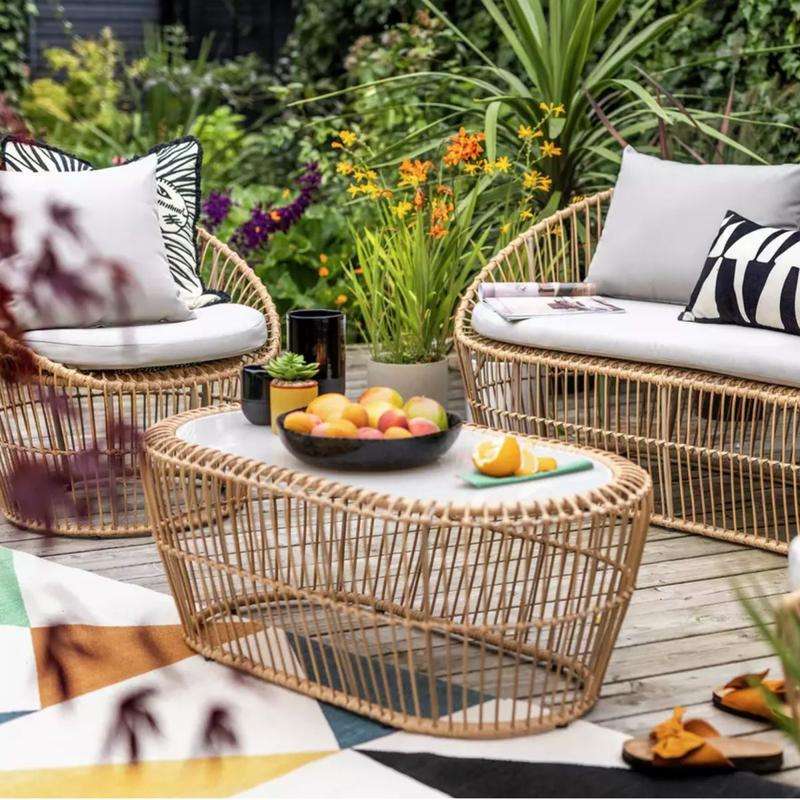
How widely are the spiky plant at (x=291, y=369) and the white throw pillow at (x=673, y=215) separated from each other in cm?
140

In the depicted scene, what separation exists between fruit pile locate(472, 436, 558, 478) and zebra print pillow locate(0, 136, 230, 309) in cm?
152

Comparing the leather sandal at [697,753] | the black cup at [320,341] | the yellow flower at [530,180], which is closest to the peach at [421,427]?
the black cup at [320,341]

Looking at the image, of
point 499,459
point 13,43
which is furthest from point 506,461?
point 13,43

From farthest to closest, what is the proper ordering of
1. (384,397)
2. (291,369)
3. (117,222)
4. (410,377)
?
(410,377)
(117,222)
(291,369)
(384,397)

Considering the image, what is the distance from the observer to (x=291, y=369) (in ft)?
8.24

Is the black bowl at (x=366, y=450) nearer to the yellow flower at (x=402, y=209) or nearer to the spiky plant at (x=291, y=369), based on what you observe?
the spiky plant at (x=291, y=369)

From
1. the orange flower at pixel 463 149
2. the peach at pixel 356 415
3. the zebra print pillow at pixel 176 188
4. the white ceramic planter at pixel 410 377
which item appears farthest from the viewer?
the white ceramic planter at pixel 410 377

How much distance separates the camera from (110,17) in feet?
32.8

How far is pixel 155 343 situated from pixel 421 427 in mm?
1059

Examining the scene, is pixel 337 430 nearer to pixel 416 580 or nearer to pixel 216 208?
pixel 416 580

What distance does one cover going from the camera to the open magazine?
3.42 meters

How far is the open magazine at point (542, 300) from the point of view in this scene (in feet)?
11.2

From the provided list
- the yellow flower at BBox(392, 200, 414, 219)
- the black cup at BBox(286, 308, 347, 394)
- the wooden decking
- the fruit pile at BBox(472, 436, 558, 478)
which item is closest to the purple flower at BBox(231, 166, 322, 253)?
the yellow flower at BBox(392, 200, 414, 219)

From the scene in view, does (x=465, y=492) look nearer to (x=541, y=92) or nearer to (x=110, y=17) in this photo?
(x=541, y=92)
